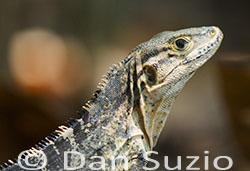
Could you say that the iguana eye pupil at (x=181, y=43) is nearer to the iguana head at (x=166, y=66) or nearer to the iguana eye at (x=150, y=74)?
the iguana head at (x=166, y=66)

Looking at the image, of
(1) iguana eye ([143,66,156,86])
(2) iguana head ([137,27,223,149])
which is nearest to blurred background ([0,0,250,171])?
(2) iguana head ([137,27,223,149])

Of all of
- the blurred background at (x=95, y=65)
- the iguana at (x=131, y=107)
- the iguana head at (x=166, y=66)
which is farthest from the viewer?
the blurred background at (x=95, y=65)

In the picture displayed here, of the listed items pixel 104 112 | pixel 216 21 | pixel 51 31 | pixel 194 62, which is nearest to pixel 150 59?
pixel 194 62

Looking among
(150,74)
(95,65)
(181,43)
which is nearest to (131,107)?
(150,74)

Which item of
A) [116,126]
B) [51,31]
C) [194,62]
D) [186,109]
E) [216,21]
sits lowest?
[116,126]

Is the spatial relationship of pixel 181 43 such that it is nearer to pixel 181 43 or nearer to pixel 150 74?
pixel 181 43

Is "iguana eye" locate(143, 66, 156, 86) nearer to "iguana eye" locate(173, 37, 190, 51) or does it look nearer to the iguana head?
the iguana head

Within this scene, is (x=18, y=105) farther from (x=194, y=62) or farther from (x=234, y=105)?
(x=194, y=62)

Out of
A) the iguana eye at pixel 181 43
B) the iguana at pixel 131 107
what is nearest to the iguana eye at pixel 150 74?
the iguana at pixel 131 107
